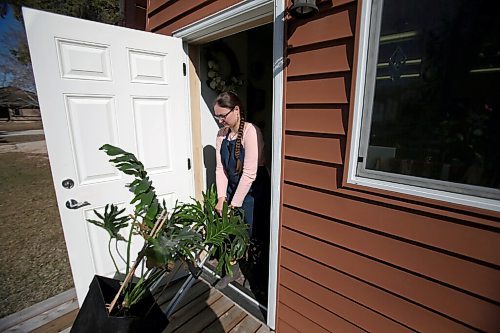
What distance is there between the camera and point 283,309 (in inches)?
60.6

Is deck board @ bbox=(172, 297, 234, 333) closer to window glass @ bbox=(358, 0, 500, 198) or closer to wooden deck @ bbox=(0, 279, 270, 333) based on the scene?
wooden deck @ bbox=(0, 279, 270, 333)

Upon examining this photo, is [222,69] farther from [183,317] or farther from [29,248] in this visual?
[29,248]

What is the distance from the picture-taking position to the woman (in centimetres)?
163

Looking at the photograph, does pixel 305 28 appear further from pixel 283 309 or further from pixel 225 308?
pixel 225 308

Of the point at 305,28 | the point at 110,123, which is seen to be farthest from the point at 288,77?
the point at 110,123

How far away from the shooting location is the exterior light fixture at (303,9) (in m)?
0.99

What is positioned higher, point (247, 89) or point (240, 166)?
point (247, 89)

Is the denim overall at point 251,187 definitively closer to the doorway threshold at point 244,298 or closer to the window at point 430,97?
the doorway threshold at point 244,298

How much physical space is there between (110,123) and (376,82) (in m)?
1.65

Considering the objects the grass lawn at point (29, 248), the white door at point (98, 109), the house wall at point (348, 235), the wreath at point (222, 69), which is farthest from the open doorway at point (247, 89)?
the grass lawn at point (29, 248)

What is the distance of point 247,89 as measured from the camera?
2777 mm

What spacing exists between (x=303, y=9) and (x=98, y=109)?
1.41 meters

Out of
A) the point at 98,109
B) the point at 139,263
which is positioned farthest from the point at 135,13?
the point at 139,263

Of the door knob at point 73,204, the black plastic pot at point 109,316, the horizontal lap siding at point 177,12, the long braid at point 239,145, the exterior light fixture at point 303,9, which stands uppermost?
the horizontal lap siding at point 177,12
